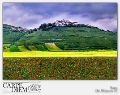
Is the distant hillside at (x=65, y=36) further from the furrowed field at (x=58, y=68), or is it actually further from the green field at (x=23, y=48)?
the furrowed field at (x=58, y=68)

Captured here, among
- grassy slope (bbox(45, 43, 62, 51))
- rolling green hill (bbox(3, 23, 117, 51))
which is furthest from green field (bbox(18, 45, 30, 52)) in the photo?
grassy slope (bbox(45, 43, 62, 51))

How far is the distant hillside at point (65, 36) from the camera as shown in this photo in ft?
41.6

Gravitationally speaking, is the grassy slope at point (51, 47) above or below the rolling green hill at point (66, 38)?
below

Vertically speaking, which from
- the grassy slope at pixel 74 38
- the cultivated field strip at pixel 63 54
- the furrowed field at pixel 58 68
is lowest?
the furrowed field at pixel 58 68

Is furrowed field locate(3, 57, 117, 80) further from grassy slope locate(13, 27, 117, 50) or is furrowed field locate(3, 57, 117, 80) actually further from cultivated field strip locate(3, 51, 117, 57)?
grassy slope locate(13, 27, 117, 50)

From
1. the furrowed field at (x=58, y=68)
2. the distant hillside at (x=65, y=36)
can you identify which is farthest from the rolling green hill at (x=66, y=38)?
the furrowed field at (x=58, y=68)

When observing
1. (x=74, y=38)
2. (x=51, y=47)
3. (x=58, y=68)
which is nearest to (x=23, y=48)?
(x=51, y=47)

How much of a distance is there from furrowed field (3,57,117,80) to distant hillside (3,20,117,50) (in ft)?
0.58

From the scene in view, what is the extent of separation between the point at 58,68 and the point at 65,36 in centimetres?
43

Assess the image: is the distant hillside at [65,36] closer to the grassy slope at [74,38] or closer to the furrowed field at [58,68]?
the grassy slope at [74,38]

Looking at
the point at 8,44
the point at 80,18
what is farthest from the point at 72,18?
the point at 8,44

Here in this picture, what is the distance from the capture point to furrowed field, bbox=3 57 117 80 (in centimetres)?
1266

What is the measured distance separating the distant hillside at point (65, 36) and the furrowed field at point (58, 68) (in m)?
0.18

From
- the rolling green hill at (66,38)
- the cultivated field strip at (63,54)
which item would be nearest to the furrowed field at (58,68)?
the cultivated field strip at (63,54)
